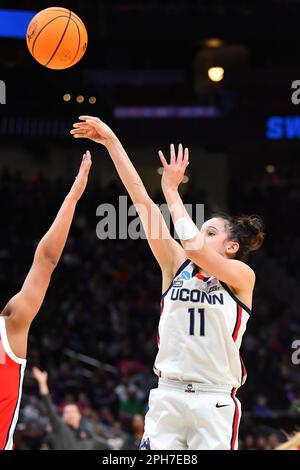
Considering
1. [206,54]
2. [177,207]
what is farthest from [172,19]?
[177,207]

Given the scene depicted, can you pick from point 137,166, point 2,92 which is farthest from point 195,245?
point 137,166

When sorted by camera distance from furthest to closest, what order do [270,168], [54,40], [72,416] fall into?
[270,168]
[72,416]
[54,40]

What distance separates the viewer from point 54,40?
19.4 feet

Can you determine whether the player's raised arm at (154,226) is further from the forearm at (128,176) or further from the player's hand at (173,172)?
the player's hand at (173,172)

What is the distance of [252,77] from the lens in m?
21.0

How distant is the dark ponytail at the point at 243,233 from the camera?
4641 mm

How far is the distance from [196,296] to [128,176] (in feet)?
2.63

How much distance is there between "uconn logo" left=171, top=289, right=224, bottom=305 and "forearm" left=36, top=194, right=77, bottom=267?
630 millimetres

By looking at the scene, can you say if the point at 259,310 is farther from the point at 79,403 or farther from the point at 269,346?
the point at 79,403

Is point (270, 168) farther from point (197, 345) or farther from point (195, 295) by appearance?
point (197, 345)

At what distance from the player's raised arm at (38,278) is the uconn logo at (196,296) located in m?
0.64

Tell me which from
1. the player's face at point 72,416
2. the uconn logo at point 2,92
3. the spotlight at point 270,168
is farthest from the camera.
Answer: the spotlight at point 270,168

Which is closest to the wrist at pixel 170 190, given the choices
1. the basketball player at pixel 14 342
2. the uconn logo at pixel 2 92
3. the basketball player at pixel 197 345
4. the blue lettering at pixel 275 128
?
the basketball player at pixel 197 345

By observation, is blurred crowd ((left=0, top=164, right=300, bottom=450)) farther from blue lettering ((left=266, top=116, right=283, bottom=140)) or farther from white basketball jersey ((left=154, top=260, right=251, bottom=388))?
white basketball jersey ((left=154, top=260, right=251, bottom=388))
